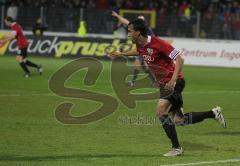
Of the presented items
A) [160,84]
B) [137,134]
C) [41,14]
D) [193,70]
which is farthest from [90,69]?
[160,84]

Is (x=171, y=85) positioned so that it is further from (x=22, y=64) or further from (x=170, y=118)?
(x=22, y=64)

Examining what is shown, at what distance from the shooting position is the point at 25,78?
2738cm

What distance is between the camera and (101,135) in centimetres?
1355

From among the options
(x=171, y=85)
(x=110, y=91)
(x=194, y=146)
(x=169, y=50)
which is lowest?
(x=110, y=91)

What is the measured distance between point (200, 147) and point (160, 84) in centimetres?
149

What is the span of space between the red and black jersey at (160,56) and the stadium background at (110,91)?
1.29m

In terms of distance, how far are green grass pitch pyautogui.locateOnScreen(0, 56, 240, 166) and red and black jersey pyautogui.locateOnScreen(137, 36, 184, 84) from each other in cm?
128

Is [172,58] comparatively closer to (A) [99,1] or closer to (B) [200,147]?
(B) [200,147]

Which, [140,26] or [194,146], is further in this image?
[194,146]

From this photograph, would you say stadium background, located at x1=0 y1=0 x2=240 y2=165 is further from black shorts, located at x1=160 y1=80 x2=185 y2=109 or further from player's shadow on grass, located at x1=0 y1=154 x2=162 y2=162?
black shorts, located at x1=160 y1=80 x2=185 y2=109

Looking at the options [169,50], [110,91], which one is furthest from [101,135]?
[110,91]

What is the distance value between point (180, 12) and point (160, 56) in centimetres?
2901

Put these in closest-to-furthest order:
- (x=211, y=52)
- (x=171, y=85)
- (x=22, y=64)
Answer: (x=171, y=85) < (x=22, y=64) < (x=211, y=52)

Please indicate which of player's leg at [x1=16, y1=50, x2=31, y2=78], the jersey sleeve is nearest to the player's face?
the jersey sleeve
